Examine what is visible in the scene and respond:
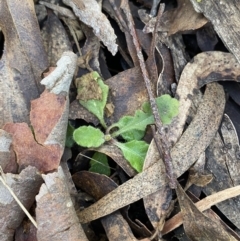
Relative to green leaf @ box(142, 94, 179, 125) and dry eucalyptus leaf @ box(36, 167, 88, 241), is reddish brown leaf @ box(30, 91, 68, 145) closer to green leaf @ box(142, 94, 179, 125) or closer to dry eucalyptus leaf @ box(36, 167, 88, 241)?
dry eucalyptus leaf @ box(36, 167, 88, 241)

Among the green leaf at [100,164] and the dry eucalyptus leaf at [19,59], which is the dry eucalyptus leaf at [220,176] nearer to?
the green leaf at [100,164]

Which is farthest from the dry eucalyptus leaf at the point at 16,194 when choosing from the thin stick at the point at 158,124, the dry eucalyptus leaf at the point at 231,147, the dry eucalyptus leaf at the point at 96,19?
the dry eucalyptus leaf at the point at 231,147

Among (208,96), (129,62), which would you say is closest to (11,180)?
(129,62)

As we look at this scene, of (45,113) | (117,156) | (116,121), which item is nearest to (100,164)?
(117,156)

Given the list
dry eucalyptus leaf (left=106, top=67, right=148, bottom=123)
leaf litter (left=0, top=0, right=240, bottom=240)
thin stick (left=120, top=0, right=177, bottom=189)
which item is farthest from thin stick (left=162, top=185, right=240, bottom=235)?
dry eucalyptus leaf (left=106, top=67, right=148, bottom=123)

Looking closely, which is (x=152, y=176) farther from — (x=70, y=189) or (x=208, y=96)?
(x=208, y=96)
